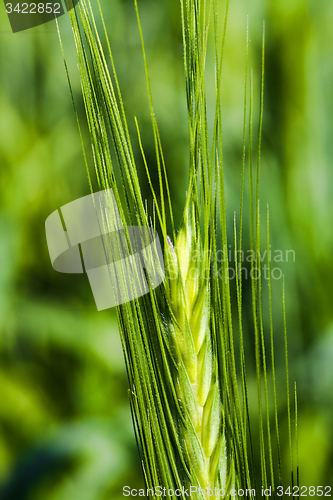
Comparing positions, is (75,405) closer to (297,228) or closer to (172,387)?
(172,387)

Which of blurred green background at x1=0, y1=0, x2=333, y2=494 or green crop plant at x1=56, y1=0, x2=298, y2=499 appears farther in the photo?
blurred green background at x1=0, y1=0, x2=333, y2=494

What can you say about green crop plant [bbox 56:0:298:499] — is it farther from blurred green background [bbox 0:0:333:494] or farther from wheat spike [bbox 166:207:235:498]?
blurred green background [bbox 0:0:333:494]

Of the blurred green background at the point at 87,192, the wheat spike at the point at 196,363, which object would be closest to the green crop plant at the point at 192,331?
the wheat spike at the point at 196,363

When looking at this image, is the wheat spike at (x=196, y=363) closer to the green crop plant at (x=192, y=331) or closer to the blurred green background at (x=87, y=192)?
the green crop plant at (x=192, y=331)

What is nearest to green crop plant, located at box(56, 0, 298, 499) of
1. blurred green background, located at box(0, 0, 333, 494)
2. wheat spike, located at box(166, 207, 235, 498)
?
wheat spike, located at box(166, 207, 235, 498)

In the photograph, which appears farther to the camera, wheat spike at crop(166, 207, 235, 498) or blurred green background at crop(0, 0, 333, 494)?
blurred green background at crop(0, 0, 333, 494)

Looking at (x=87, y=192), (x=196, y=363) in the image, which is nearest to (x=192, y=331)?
(x=196, y=363)

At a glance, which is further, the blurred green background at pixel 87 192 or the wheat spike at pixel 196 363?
the blurred green background at pixel 87 192

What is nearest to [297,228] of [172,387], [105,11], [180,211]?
[180,211]

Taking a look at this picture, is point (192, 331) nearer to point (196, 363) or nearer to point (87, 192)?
point (196, 363)
